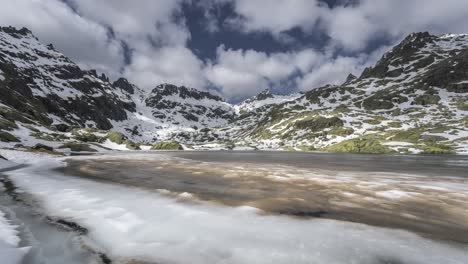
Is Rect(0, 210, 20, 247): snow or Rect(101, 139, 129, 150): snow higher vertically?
Rect(101, 139, 129, 150): snow

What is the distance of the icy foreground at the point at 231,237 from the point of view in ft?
13.2

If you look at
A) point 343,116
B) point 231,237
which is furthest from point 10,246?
point 343,116

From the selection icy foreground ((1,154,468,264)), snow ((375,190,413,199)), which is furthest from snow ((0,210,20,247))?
snow ((375,190,413,199))

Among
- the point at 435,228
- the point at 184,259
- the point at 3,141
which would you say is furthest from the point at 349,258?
the point at 3,141

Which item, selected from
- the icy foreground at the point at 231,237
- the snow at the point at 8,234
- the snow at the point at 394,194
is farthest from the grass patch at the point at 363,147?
the snow at the point at 8,234

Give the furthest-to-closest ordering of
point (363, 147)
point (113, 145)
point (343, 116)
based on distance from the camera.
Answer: point (343, 116), point (113, 145), point (363, 147)

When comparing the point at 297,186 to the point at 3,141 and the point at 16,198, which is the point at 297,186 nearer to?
the point at 16,198

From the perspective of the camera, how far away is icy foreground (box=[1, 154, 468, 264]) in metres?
4.04

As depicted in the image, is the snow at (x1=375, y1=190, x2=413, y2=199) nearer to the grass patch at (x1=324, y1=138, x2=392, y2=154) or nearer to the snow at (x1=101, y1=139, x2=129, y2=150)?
the grass patch at (x1=324, y1=138, x2=392, y2=154)

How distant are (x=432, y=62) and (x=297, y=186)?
243 meters

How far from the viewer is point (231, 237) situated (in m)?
4.86

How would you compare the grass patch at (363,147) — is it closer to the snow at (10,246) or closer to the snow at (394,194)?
the snow at (394,194)

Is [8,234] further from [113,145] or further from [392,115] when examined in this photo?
[392,115]

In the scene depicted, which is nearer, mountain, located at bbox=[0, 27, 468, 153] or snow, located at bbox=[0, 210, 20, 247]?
snow, located at bbox=[0, 210, 20, 247]
